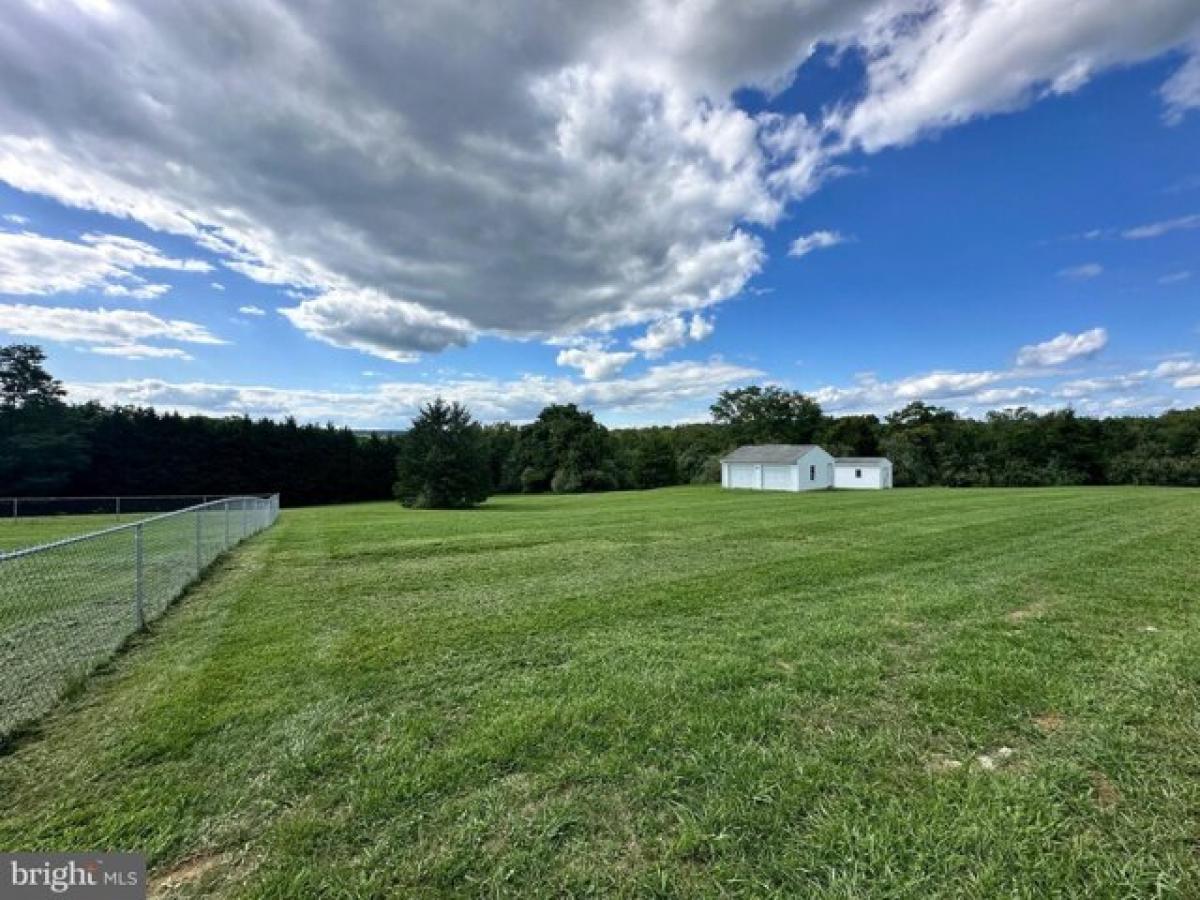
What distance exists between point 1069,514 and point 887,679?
1558 centimetres

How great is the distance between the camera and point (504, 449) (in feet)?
164

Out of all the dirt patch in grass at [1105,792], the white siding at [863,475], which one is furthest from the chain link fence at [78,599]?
the white siding at [863,475]

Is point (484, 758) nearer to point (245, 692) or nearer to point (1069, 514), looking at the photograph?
point (245, 692)

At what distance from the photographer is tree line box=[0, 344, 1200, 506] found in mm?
31828

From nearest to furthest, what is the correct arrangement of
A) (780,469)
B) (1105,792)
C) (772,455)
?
(1105,792), (780,469), (772,455)

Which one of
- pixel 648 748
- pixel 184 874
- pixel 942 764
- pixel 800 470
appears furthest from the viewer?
pixel 800 470

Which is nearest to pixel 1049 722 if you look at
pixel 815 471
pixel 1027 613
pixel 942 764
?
pixel 942 764

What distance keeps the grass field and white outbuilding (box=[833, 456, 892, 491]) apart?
33.0 meters

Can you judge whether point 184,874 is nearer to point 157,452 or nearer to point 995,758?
point 995,758

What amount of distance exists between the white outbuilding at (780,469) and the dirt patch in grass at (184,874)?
35.8m

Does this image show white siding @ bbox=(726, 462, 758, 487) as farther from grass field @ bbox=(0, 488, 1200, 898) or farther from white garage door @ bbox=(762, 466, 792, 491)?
grass field @ bbox=(0, 488, 1200, 898)

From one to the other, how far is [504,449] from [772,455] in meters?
24.5

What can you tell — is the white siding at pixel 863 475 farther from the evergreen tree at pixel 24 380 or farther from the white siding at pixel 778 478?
the evergreen tree at pixel 24 380

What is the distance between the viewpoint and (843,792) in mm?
2512
